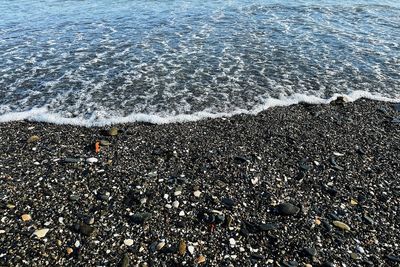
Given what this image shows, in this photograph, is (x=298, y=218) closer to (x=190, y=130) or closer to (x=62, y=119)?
(x=190, y=130)

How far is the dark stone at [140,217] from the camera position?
6469mm

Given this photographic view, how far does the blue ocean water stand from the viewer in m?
11.9

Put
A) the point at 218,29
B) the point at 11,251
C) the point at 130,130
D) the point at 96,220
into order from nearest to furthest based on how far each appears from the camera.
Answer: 1. the point at 11,251
2. the point at 96,220
3. the point at 130,130
4. the point at 218,29

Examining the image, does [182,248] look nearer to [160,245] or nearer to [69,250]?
[160,245]

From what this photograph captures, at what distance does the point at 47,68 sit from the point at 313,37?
14.0 m

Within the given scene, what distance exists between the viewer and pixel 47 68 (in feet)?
48.1

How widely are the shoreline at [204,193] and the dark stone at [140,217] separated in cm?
3

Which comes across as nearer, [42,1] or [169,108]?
[169,108]

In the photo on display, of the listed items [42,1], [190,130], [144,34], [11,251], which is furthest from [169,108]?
[42,1]

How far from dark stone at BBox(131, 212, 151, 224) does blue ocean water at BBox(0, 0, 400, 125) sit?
4.68 meters

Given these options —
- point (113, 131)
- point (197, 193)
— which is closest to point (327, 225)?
point (197, 193)

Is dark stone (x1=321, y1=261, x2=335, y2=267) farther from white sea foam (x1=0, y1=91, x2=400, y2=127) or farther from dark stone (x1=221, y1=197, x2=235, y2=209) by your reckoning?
white sea foam (x1=0, y1=91, x2=400, y2=127)

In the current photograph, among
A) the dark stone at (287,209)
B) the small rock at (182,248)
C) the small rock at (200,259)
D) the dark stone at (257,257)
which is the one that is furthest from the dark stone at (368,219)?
the small rock at (182,248)

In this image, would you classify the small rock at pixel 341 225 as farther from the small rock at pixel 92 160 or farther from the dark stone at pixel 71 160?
the dark stone at pixel 71 160
